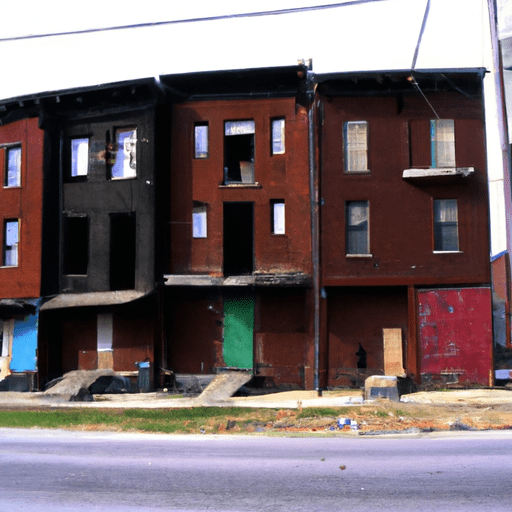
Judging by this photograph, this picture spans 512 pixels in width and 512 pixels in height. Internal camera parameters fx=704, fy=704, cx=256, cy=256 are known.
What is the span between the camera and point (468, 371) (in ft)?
73.2

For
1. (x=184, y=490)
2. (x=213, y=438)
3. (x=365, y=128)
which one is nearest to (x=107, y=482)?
(x=184, y=490)

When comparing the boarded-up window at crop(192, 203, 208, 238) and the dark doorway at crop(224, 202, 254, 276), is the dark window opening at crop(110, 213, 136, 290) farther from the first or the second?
the dark doorway at crop(224, 202, 254, 276)

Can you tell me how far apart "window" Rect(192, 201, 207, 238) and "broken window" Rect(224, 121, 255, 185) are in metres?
1.25

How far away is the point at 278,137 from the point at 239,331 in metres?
6.89

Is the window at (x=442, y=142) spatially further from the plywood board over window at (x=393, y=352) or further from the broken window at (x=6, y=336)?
the broken window at (x=6, y=336)

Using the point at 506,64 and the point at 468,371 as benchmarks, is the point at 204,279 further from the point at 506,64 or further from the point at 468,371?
the point at 506,64

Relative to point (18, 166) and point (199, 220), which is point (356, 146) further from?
point (18, 166)

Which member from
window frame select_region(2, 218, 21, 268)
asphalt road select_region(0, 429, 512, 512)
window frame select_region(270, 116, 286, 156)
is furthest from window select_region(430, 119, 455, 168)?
window frame select_region(2, 218, 21, 268)

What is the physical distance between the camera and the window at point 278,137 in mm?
24594

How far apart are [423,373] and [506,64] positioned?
10049 millimetres

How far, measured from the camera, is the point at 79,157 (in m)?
26.0

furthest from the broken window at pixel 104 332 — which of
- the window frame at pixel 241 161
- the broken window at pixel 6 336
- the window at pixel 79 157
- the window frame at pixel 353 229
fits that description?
the window frame at pixel 353 229

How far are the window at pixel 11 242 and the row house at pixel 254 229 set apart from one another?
101mm

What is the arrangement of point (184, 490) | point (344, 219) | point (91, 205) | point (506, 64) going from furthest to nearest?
point (91, 205) → point (344, 219) → point (506, 64) → point (184, 490)
